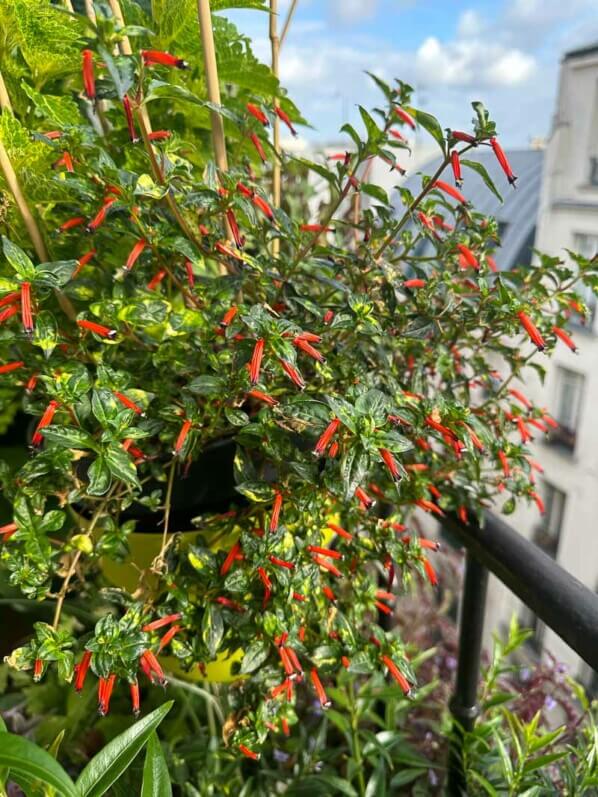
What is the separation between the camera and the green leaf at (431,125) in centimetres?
42

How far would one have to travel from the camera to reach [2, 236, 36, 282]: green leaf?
0.39m

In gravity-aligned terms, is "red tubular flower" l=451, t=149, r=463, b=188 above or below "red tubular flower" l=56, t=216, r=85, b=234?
above

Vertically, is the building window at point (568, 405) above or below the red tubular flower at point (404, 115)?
below

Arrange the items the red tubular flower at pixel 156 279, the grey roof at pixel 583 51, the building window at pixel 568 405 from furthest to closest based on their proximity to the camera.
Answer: the building window at pixel 568 405
the grey roof at pixel 583 51
the red tubular flower at pixel 156 279

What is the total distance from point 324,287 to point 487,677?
527 mm

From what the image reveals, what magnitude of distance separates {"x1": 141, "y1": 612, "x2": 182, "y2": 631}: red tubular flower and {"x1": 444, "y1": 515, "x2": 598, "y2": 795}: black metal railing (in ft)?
1.00

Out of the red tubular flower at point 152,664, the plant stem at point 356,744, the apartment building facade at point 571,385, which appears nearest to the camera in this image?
the red tubular flower at point 152,664

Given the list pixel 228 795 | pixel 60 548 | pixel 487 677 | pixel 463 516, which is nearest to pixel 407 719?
pixel 487 677

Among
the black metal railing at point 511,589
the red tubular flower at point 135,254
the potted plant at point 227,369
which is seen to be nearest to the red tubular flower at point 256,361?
the potted plant at point 227,369

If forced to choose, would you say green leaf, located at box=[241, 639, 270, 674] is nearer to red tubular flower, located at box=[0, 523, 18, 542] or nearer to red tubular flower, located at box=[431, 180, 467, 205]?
red tubular flower, located at box=[0, 523, 18, 542]

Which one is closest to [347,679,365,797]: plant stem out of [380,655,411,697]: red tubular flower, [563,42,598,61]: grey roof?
[380,655,411,697]: red tubular flower

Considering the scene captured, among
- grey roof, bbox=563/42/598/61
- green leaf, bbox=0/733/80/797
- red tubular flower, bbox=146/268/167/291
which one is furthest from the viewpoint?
→ grey roof, bbox=563/42/598/61

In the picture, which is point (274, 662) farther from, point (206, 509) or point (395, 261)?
point (395, 261)

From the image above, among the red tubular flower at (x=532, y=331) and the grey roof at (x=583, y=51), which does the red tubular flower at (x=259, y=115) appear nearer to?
the red tubular flower at (x=532, y=331)
